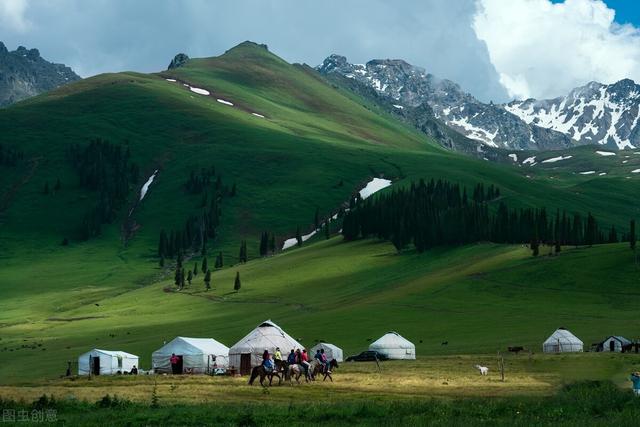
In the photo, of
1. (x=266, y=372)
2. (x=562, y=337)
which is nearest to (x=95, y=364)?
(x=266, y=372)

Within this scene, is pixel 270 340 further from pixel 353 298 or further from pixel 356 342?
pixel 353 298

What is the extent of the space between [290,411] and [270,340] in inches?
1535

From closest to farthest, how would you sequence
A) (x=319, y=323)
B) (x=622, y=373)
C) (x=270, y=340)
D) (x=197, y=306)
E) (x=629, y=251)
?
(x=622, y=373) → (x=270, y=340) → (x=319, y=323) → (x=629, y=251) → (x=197, y=306)

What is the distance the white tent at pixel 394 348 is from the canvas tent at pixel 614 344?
1995 centimetres

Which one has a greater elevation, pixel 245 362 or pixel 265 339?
pixel 265 339

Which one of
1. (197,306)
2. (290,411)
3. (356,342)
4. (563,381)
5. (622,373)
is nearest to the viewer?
(290,411)

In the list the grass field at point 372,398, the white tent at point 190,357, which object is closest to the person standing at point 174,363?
the white tent at point 190,357

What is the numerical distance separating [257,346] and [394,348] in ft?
76.1

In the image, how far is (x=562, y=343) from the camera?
96750 mm

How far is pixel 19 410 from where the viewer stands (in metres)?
40.5

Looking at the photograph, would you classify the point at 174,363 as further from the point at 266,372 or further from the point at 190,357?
the point at 266,372

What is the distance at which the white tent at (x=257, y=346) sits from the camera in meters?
78.2

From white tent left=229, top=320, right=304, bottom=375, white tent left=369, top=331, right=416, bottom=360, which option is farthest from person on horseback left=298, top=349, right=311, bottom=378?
white tent left=369, top=331, right=416, bottom=360

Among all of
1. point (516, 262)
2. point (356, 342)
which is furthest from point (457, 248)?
point (356, 342)
